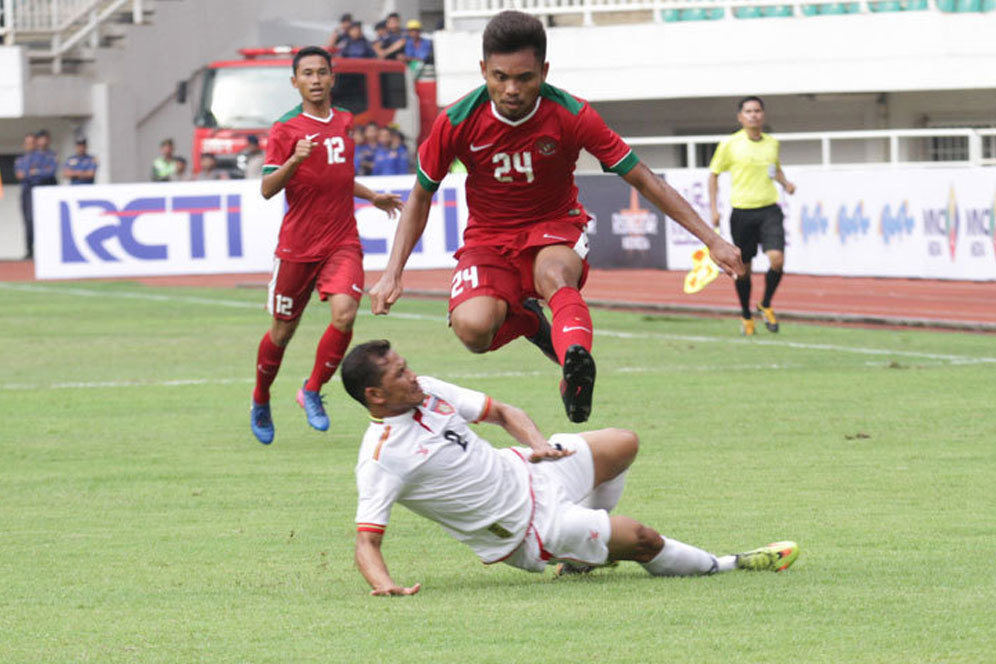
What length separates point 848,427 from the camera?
12.4 metres

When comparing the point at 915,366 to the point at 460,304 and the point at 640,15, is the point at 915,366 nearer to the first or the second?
the point at 460,304

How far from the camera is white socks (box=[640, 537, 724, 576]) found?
24.7 feet

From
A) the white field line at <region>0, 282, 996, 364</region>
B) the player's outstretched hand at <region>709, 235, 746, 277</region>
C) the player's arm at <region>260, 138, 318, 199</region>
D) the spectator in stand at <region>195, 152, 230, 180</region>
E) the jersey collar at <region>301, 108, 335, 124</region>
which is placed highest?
the spectator in stand at <region>195, 152, 230, 180</region>

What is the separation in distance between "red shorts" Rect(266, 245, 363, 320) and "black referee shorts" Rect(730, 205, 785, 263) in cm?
709

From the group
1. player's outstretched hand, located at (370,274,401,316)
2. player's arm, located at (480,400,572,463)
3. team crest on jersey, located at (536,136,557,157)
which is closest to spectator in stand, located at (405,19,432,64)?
team crest on jersey, located at (536,136,557,157)

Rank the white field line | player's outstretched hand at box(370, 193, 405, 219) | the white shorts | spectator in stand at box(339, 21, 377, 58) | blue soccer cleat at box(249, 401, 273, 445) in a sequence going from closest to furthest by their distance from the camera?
the white shorts, player's outstretched hand at box(370, 193, 405, 219), blue soccer cleat at box(249, 401, 273, 445), the white field line, spectator in stand at box(339, 21, 377, 58)

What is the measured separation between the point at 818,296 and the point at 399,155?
10.8m

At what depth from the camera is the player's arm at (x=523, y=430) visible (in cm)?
761

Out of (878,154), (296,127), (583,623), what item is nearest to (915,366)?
(296,127)

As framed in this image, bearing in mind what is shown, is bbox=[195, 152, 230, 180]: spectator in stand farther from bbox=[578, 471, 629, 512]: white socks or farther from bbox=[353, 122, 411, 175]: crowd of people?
bbox=[578, 471, 629, 512]: white socks

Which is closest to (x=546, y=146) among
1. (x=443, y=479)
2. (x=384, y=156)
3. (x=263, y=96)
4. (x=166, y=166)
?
(x=443, y=479)

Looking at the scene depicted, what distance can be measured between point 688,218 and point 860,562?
1.68 metres

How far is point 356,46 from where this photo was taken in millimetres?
36344

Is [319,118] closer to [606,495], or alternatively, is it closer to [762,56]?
[606,495]
